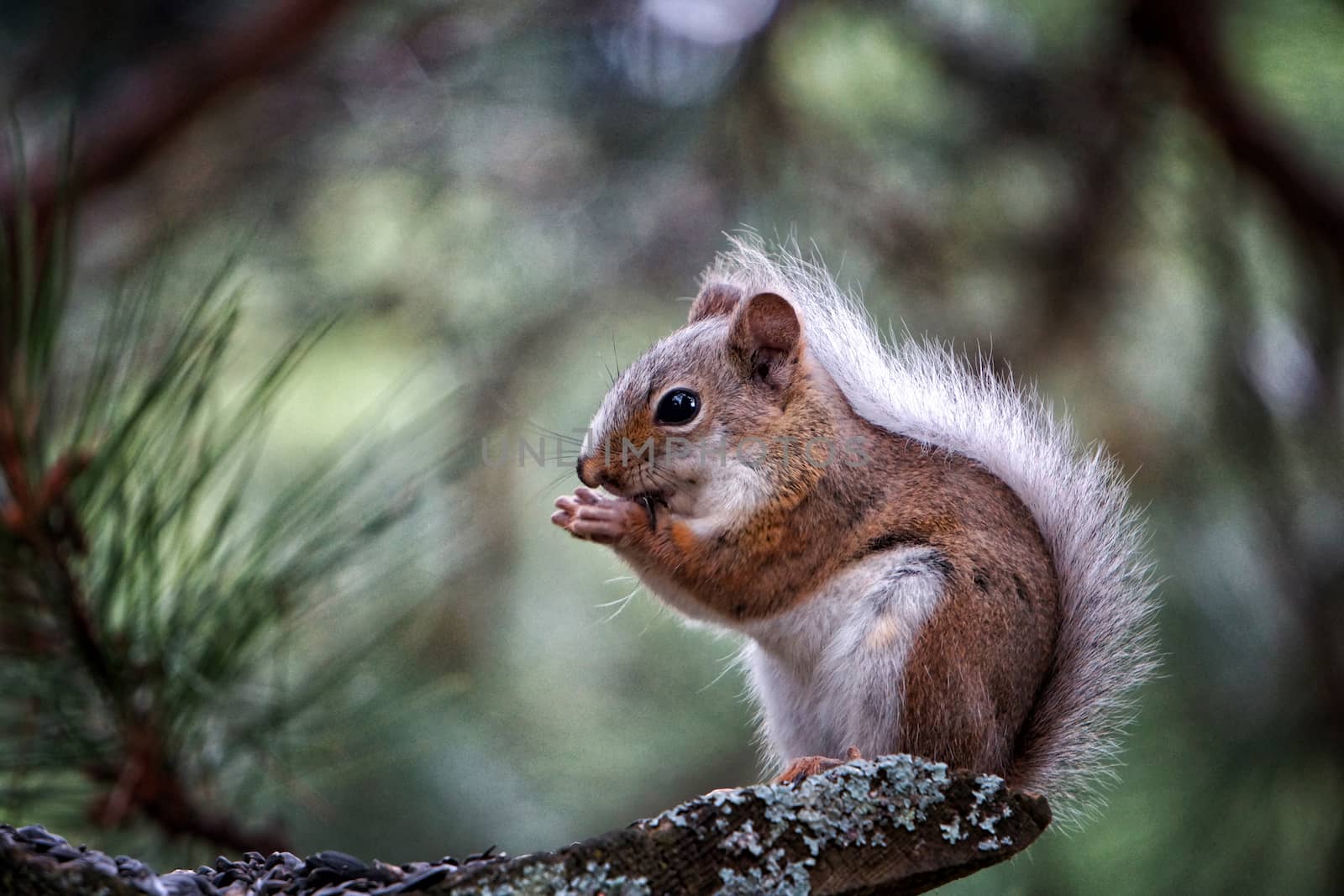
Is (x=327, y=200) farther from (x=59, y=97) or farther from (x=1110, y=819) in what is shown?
(x=1110, y=819)

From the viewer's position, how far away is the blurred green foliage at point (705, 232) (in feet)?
8.74

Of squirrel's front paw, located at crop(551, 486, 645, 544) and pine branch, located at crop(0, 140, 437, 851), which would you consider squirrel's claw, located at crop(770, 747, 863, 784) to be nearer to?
squirrel's front paw, located at crop(551, 486, 645, 544)

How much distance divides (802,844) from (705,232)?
5.90ft

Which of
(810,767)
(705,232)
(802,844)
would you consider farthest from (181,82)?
(802,844)

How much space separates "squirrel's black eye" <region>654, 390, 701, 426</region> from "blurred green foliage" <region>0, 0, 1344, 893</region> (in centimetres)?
71

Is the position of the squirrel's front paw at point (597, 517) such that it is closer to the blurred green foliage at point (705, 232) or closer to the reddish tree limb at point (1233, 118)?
the blurred green foliage at point (705, 232)

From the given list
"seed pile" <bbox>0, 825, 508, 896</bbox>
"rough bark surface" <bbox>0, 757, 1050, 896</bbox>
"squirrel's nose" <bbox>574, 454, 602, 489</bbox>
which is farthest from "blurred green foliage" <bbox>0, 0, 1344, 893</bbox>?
"rough bark surface" <bbox>0, 757, 1050, 896</bbox>


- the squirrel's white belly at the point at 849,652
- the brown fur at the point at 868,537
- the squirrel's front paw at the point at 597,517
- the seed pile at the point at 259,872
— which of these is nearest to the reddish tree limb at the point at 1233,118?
the brown fur at the point at 868,537

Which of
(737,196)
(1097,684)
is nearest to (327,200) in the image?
(737,196)

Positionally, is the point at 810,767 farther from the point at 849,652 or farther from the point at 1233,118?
the point at 1233,118

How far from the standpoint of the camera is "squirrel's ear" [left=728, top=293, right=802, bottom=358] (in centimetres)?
197

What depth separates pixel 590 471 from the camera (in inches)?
75.6

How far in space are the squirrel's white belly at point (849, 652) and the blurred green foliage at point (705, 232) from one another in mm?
864

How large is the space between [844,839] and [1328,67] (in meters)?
2.20
